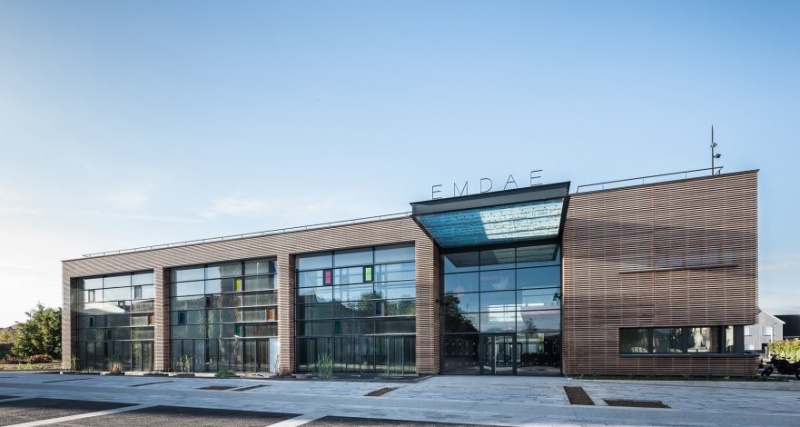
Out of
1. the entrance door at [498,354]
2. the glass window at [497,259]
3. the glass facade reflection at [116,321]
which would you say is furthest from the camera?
the glass facade reflection at [116,321]

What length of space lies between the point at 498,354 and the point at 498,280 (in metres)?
3.77

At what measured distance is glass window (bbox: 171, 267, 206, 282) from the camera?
3500cm

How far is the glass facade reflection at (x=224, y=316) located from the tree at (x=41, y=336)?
62.3ft

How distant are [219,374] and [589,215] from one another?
22.4 metres

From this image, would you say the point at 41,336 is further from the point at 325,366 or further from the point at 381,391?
the point at 381,391

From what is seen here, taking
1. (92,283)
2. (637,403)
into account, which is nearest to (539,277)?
(637,403)

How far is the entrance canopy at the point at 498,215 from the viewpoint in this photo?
67.5 feet

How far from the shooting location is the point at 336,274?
30.6 meters

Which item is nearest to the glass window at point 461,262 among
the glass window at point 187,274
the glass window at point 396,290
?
the glass window at point 396,290

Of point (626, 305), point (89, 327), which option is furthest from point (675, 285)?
point (89, 327)

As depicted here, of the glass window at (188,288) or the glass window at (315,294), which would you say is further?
the glass window at (188,288)

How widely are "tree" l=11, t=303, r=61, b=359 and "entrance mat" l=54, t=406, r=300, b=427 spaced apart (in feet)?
120

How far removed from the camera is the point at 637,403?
17.0m

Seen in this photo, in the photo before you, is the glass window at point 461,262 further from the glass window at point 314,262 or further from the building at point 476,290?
the glass window at point 314,262
